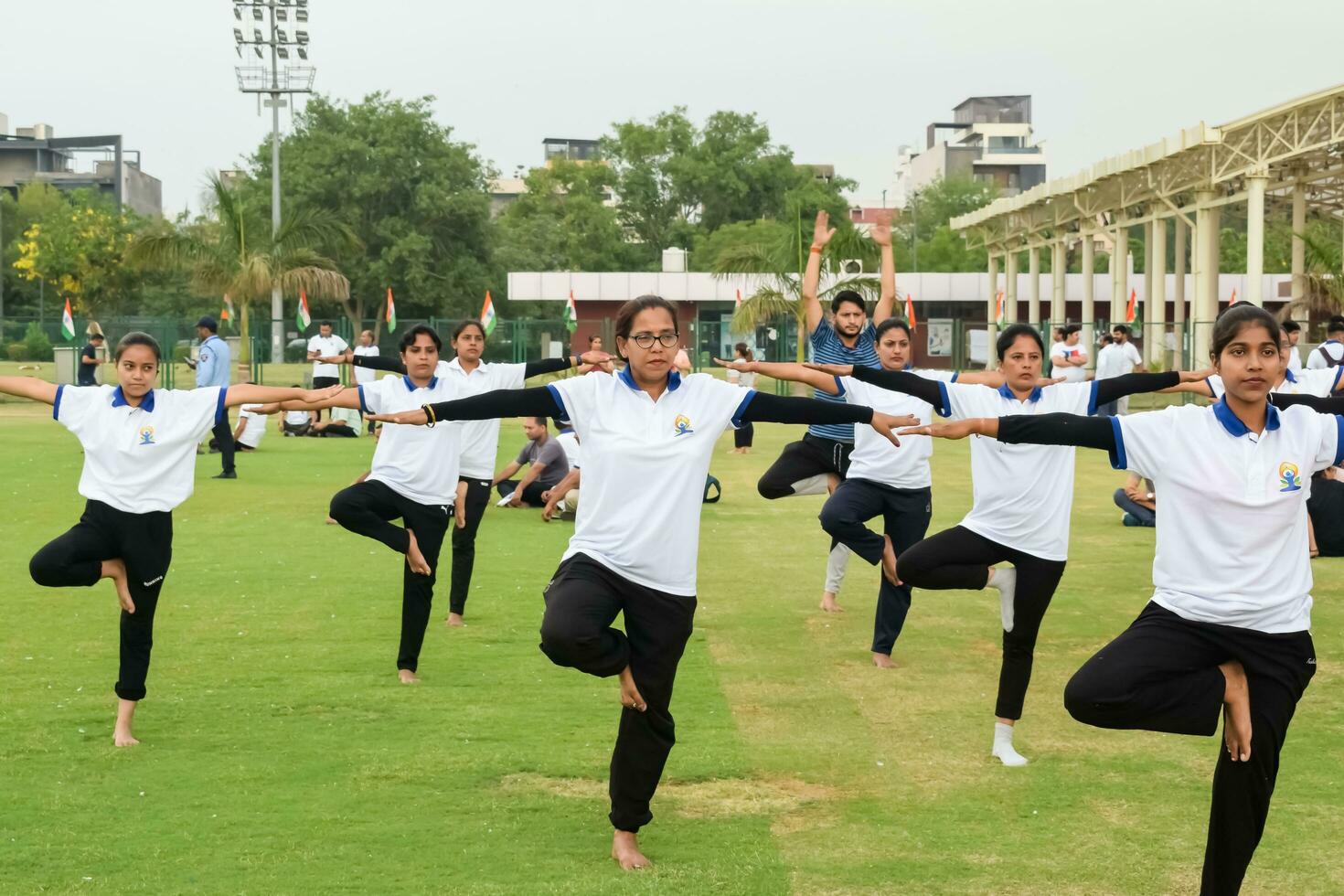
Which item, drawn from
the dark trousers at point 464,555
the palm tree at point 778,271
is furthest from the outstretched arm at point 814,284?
the palm tree at point 778,271

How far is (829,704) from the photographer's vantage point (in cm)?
842

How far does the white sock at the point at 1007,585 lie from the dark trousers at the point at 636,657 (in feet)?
7.04

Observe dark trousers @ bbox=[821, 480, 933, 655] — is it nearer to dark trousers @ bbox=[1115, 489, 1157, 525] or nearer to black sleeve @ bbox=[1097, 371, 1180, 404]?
black sleeve @ bbox=[1097, 371, 1180, 404]

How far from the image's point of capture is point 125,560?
24.1ft

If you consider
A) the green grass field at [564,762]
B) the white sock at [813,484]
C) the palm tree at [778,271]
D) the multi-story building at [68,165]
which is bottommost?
the green grass field at [564,762]

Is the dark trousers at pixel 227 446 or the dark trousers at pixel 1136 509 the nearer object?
the dark trousers at pixel 1136 509

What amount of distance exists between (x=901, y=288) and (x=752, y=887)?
5458 cm

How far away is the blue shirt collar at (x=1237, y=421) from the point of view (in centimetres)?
511

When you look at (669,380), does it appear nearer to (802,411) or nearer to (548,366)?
(802,411)

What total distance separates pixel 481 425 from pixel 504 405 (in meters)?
5.37

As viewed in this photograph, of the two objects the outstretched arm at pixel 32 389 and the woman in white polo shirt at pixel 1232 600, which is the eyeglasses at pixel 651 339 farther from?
the outstretched arm at pixel 32 389

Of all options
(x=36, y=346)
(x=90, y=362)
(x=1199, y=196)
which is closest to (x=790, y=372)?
(x=90, y=362)

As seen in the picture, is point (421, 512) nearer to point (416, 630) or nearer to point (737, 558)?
point (416, 630)

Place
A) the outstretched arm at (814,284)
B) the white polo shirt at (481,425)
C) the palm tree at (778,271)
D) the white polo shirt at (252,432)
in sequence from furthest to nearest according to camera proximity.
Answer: the palm tree at (778,271) < the white polo shirt at (252,432) < the white polo shirt at (481,425) < the outstretched arm at (814,284)
